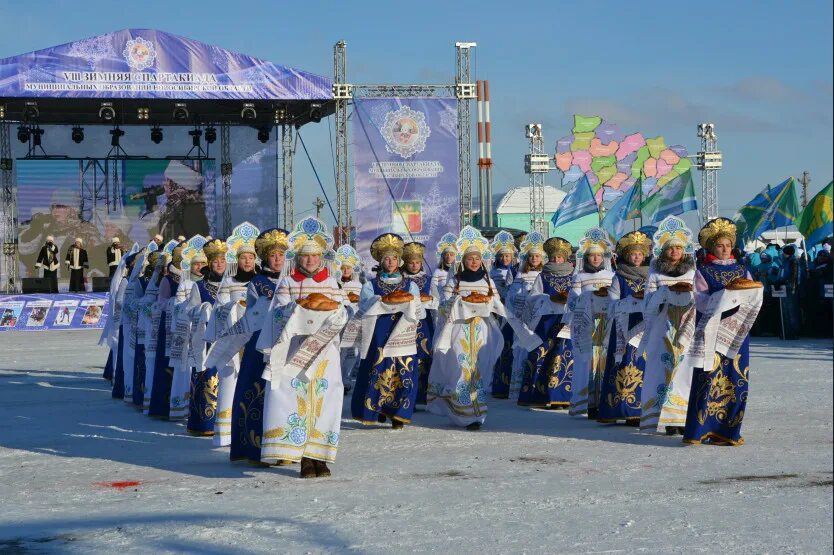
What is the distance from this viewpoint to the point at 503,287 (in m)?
14.6

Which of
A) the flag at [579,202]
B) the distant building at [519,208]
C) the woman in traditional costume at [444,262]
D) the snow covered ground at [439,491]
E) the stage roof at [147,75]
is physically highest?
the stage roof at [147,75]

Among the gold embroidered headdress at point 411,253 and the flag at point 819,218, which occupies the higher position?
the flag at point 819,218

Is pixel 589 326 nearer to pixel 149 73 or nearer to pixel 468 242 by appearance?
pixel 468 242

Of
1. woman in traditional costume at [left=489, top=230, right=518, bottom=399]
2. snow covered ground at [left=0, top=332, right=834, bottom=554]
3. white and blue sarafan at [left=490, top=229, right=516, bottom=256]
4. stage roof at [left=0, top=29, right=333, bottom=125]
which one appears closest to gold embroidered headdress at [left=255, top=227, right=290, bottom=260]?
snow covered ground at [left=0, top=332, right=834, bottom=554]

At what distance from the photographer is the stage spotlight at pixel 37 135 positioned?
26.6 m

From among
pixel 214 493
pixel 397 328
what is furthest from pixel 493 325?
pixel 214 493

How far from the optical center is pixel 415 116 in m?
26.6

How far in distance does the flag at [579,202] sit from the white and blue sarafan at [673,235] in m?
19.8

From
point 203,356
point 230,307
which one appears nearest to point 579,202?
point 203,356

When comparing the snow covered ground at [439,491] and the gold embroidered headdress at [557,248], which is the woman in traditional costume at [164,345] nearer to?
the snow covered ground at [439,491]

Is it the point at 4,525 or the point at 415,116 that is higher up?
the point at 415,116

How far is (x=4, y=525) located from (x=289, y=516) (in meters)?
1.55

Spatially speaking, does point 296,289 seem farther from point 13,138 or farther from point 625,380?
point 13,138

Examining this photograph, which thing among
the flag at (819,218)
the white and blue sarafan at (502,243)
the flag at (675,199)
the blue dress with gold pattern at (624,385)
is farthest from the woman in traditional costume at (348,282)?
the flag at (675,199)
